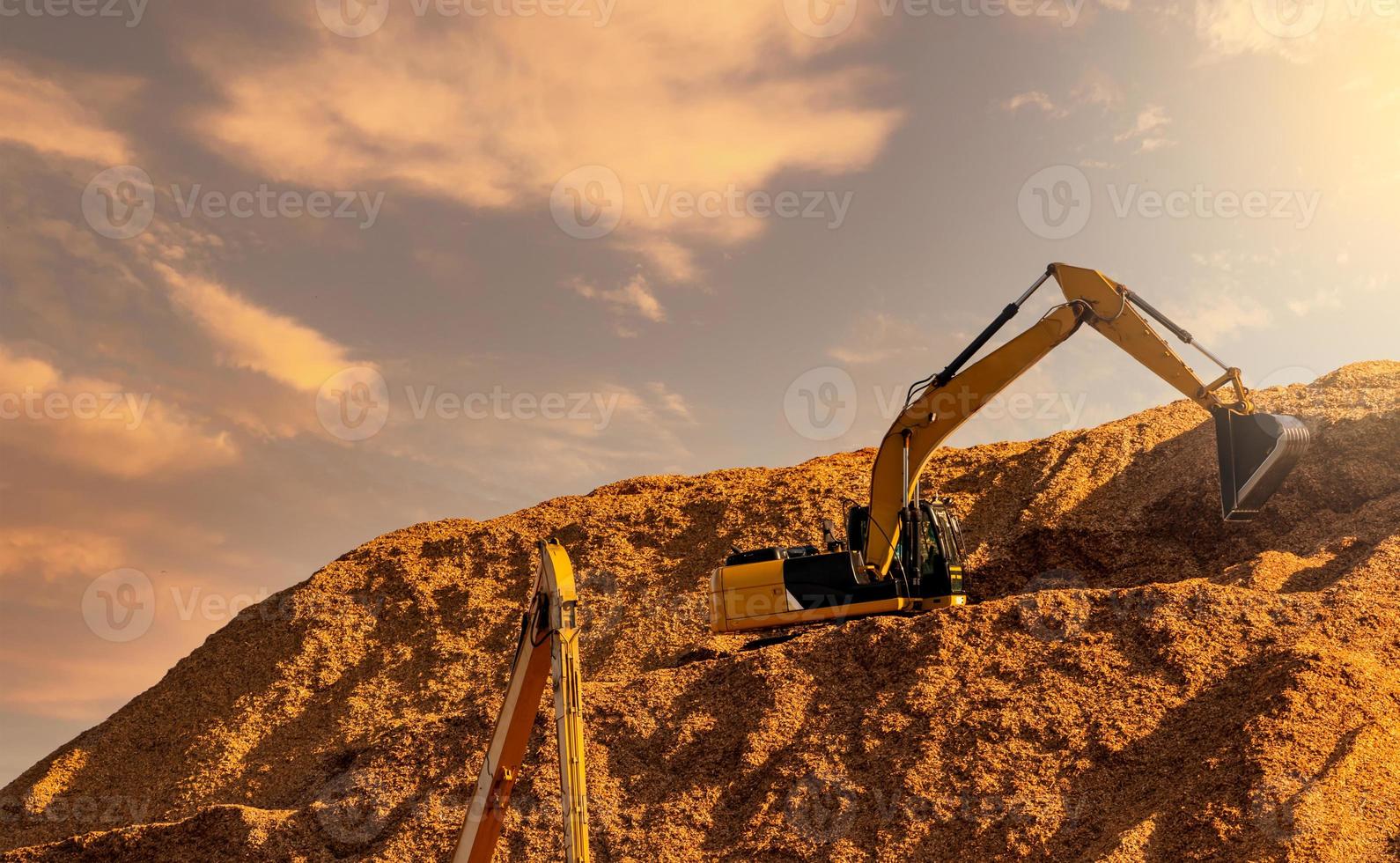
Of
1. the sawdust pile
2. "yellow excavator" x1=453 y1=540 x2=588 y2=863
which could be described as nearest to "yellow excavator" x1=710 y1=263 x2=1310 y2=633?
the sawdust pile

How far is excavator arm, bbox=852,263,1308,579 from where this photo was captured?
15883mm

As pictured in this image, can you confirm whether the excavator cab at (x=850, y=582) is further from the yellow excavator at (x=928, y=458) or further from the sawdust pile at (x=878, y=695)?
the sawdust pile at (x=878, y=695)

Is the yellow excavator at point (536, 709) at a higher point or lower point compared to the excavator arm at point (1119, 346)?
lower

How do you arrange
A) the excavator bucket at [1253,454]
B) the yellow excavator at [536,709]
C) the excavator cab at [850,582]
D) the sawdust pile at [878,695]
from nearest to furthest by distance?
the yellow excavator at [536,709] → the sawdust pile at [878,695] → the excavator bucket at [1253,454] → the excavator cab at [850,582]

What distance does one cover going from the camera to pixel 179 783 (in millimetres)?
20938

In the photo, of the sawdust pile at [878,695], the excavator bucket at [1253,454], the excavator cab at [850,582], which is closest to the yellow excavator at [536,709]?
the sawdust pile at [878,695]

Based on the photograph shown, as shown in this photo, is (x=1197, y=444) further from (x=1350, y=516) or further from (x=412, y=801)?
(x=412, y=801)

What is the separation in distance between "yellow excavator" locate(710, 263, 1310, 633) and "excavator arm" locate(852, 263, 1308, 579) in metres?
Answer: 0.01

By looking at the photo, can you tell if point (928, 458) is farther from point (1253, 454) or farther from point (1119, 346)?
point (1253, 454)

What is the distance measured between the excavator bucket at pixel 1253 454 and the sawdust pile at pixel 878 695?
142cm

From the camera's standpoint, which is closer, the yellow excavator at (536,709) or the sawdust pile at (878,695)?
the yellow excavator at (536,709)

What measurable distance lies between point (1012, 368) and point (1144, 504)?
8.29 metres

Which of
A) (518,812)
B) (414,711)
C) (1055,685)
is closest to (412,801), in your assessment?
(518,812)

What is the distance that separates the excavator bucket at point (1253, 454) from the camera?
1562 cm
